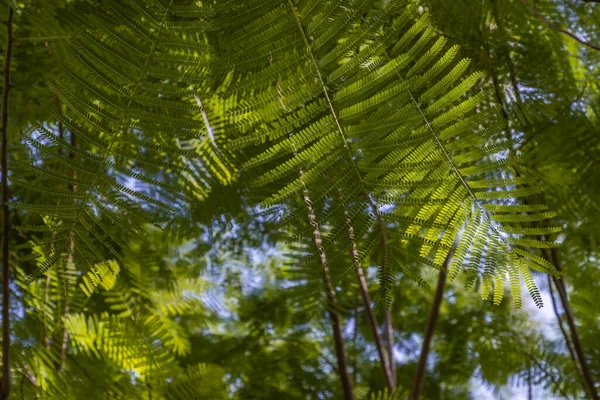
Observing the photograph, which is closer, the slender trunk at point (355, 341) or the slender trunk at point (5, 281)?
the slender trunk at point (5, 281)

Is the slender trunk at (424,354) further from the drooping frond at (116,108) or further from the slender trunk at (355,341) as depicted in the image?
the drooping frond at (116,108)

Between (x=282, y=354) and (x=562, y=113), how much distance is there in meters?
0.75

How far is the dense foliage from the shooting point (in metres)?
0.47

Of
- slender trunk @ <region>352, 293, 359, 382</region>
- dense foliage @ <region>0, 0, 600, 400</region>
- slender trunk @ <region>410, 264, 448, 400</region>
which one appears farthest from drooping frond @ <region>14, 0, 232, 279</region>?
slender trunk @ <region>352, 293, 359, 382</region>

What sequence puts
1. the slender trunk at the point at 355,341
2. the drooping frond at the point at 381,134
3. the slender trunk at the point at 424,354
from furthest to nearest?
1. the slender trunk at the point at 355,341
2. the slender trunk at the point at 424,354
3. the drooping frond at the point at 381,134

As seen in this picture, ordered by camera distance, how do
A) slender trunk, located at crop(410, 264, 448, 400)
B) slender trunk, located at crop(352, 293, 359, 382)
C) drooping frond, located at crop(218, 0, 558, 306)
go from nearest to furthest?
drooping frond, located at crop(218, 0, 558, 306) < slender trunk, located at crop(410, 264, 448, 400) < slender trunk, located at crop(352, 293, 359, 382)

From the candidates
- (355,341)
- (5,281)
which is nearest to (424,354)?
(355,341)

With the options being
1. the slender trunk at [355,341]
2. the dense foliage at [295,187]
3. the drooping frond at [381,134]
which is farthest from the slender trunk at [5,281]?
the slender trunk at [355,341]

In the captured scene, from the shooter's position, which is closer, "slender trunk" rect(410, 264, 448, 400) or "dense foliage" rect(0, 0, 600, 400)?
"dense foliage" rect(0, 0, 600, 400)

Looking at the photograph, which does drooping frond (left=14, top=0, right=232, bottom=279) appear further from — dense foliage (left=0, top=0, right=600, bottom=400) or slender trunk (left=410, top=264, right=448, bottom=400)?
slender trunk (left=410, top=264, right=448, bottom=400)

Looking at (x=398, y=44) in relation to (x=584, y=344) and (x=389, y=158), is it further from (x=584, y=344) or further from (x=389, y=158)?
(x=584, y=344)

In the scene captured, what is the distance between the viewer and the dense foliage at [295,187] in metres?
0.47

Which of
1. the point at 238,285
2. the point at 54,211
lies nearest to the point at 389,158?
the point at 54,211

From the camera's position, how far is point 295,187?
1.55 ft
